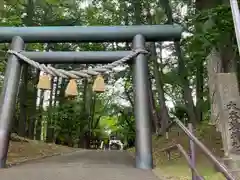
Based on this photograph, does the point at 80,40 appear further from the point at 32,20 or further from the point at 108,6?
the point at 108,6

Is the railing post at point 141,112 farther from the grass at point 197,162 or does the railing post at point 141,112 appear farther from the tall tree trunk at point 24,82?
the tall tree trunk at point 24,82

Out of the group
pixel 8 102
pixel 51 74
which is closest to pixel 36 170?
pixel 8 102

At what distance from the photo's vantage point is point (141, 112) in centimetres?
618

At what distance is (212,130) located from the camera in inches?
381

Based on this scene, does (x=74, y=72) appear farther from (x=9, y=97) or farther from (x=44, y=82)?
(x=9, y=97)

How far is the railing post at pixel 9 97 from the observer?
19.5 ft

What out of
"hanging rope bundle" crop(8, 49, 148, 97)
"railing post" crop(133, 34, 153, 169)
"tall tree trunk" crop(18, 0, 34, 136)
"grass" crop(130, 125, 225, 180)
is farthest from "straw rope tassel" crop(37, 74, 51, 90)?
"tall tree trunk" crop(18, 0, 34, 136)

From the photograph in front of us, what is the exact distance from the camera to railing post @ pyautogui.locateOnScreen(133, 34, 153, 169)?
19.3ft

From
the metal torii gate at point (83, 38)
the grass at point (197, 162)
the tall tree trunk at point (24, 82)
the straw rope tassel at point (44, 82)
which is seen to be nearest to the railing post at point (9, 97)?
the metal torii gate at point (83, 38)

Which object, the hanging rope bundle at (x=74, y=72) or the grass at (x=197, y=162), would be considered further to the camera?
the hanging rope bundle at (x=74, y=72)

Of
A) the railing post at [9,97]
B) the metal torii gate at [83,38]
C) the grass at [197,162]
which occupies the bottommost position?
the grass at [197,162]

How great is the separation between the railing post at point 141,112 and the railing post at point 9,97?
92.8 inches

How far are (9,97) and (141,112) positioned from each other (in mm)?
2540

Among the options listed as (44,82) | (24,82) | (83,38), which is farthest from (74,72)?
(24,82)
